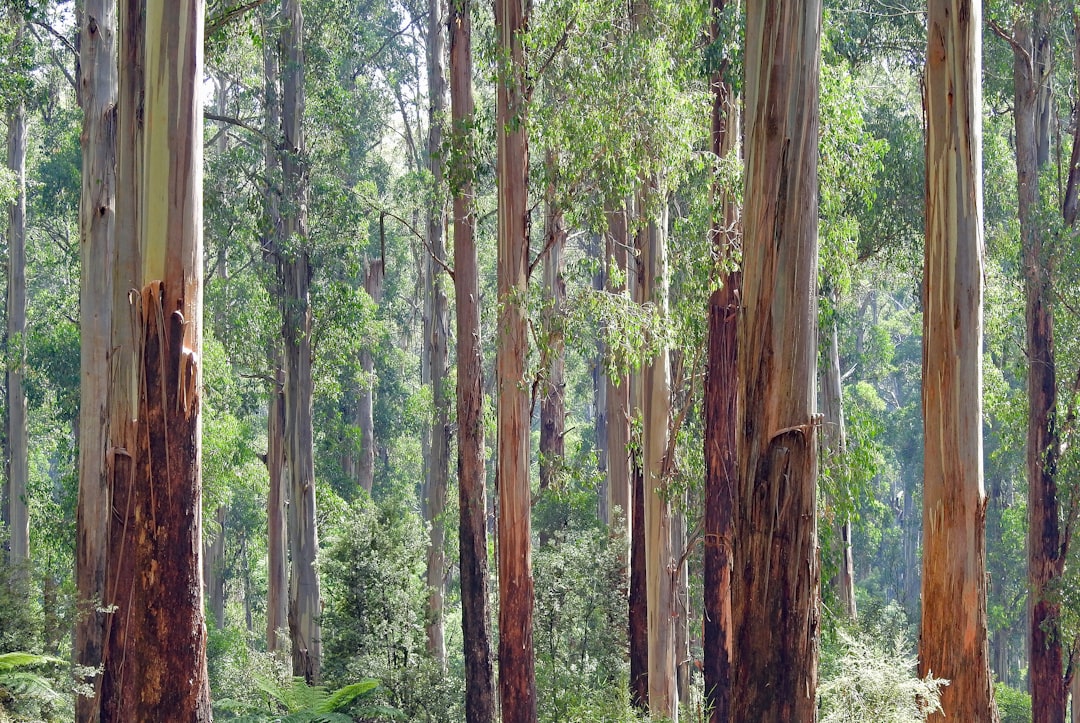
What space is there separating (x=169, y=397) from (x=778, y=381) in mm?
3211

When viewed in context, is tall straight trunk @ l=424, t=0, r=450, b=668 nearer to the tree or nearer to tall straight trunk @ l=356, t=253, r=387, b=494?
tall straight trunk @ l=356, t=253, r=387, b=494

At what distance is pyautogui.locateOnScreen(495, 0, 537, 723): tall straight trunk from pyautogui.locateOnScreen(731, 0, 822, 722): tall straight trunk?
5.27 m

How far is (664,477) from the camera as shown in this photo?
12.4m

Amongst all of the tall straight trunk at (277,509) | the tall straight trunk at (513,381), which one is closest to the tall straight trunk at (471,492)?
the tall straight trunk at (513,381)

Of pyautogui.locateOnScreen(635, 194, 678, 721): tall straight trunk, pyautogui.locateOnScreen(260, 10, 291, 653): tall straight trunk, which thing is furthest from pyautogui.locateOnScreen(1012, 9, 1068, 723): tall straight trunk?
pyautogui.locateOnScreen(260, 10, 291, 653): tall straight trunk

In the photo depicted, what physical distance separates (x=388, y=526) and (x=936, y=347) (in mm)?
8080

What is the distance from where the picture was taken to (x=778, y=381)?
594cm

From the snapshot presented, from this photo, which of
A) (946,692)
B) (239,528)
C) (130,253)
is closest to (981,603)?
(946,692)

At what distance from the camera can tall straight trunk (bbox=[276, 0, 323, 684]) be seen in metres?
18.1

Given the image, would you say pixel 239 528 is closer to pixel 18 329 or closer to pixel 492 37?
pixel 18 329

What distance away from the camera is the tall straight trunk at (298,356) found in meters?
18.1

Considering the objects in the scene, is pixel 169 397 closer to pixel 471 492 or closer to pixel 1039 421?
pixel 471 492

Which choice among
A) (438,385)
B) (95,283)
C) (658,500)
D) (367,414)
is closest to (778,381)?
(658,500)

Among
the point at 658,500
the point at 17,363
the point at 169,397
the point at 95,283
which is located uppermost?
the point at 17,363
